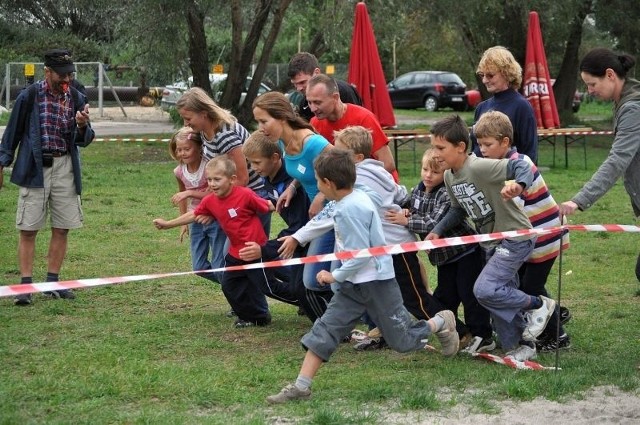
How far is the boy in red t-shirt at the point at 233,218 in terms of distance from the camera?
7.66 m

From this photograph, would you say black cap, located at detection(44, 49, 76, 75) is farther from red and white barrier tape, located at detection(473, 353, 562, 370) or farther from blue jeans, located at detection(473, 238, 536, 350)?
red and white barrier tape, located at detection(473, 353, 562, 370)

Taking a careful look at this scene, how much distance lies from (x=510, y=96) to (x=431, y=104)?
37.1 m

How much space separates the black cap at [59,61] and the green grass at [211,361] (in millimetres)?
1850

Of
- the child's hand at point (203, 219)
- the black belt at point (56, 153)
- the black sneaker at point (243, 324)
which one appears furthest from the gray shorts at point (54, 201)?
the black sneaker at point (243, 324)

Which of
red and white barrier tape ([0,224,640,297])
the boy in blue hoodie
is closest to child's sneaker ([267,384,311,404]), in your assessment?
the boy in blue hoodie

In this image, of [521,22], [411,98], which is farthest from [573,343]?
[411,98]

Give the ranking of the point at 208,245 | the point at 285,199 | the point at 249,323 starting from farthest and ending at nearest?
the point at 208,245 < the point at 249,323 < the point at 285,199

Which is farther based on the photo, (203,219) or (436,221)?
(203,219)

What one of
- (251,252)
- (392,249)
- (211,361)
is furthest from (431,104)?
(392,249)

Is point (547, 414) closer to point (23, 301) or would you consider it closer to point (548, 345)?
point (548, 345)

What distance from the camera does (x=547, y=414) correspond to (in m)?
5.66

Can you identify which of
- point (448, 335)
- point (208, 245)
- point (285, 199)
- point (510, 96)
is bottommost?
point (448, 335)

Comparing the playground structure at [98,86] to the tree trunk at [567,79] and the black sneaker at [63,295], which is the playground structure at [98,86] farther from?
the black sneaker at [63,295]

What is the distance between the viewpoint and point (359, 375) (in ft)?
21.3
